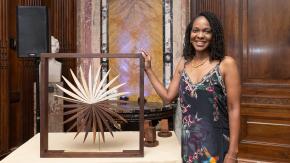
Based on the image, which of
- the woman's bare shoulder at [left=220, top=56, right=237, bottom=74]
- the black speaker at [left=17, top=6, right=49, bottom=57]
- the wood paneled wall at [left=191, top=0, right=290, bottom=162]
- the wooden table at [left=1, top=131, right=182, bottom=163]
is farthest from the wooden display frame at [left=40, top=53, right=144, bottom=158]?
the wood paneled wall at [left=191, top=0, right=290, bottom=162]

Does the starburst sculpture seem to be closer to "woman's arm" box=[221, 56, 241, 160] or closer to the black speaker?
"woman's arm" box=[221, 56, 241, 160]

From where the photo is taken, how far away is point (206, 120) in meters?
1.54

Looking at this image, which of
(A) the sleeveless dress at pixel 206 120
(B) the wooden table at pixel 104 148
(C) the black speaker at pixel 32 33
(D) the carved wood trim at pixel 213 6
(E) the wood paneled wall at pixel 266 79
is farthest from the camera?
(D) the carved wood trim at pixel 213 6

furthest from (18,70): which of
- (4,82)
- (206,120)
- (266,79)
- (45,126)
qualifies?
(206,120)

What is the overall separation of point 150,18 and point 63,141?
2.69 meters

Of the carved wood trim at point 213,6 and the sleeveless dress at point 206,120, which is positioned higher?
the carved wood trim at point 213,6

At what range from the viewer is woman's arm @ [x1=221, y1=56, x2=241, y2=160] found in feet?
5.05

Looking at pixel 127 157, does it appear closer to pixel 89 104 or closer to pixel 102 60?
pixel 89 104

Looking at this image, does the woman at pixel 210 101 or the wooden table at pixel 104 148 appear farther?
the woman at pixel 210 101

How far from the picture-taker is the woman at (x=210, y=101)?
5.05ft

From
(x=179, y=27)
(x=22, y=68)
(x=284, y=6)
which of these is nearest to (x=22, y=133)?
(x=22, y=68)

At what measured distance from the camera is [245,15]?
3539mm

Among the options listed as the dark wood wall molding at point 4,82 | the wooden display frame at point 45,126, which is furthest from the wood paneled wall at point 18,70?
the wooden display frame at point 45,126

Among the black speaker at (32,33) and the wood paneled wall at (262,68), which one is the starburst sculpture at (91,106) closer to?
the black speaker at (32,33)
